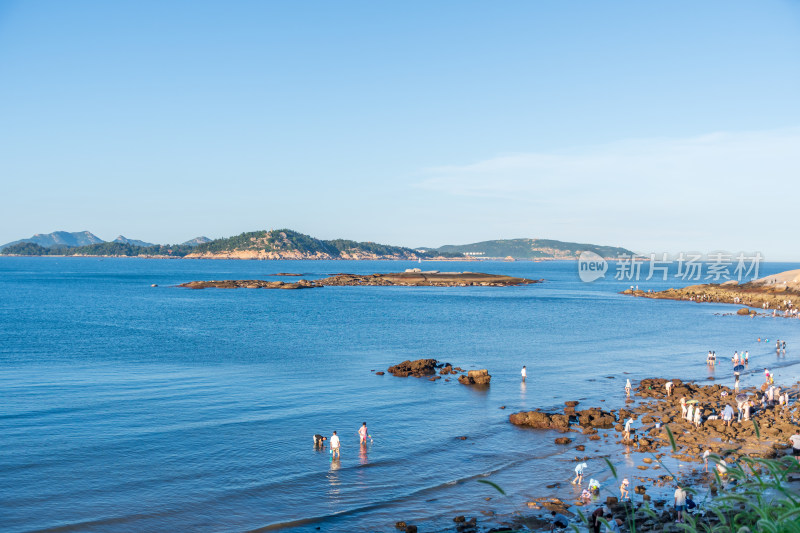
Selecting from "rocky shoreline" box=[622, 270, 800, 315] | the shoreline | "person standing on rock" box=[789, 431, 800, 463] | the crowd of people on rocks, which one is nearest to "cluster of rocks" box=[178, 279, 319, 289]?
"rocky shoreline" box=[622, 270, 800, 315]

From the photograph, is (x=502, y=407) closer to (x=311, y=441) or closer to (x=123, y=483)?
(x=311, y=441)

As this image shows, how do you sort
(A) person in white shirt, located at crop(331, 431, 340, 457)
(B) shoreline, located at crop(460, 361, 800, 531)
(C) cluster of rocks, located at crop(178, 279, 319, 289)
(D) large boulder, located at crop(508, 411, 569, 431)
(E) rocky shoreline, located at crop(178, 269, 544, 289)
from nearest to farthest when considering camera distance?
1. (B) shoreline, located at crop(460, 361, 800, 531)
2. (A) person in white shirt, located at crop(331, 431, 340, 457)
3. (D) large boulder, located at crop(508, 411, 569, 431)
4. (C) cluster of rocks, located at crop(178, 279, 319, 289)
5. (E) rocky shoreline, located at crop(178, 269, 544, 289)

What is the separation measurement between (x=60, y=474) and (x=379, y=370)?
68.6 ft

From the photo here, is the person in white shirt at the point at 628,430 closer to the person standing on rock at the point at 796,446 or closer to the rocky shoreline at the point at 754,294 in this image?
the person standing on rock at the point at 796,446

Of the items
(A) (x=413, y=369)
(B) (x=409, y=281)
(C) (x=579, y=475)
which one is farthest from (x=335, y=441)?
(B) (x=409, y=281)

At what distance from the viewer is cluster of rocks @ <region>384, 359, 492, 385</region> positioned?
110 ft

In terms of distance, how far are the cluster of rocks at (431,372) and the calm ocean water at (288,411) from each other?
82 cm

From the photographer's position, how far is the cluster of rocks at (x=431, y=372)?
33.6 metres

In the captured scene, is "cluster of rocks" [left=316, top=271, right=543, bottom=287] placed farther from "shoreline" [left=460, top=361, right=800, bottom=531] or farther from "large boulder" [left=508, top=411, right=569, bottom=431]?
"large boulder" [left=508, top=411, right=569, bottom=431]

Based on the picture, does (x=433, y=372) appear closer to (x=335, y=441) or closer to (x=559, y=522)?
(x=335, y=441)

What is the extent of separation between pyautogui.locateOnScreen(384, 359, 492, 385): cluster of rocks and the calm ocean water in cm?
82

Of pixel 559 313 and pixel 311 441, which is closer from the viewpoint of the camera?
pixel 311 441

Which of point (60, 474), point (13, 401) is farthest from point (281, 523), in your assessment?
point (13, 401)

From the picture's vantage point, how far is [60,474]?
18.6 m
